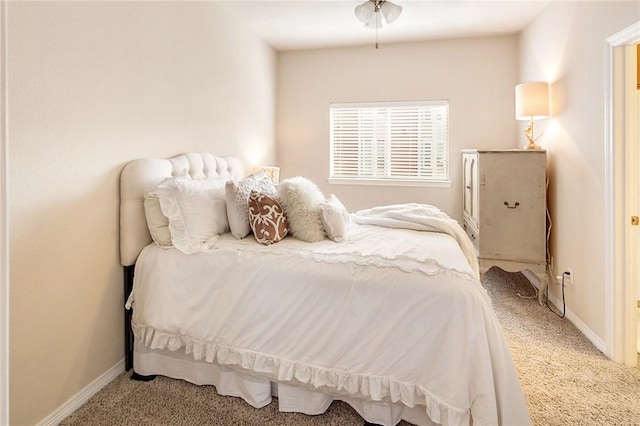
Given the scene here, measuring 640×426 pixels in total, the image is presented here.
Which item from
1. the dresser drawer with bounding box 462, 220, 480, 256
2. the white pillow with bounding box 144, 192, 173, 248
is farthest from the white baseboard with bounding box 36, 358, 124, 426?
the dresser drawer with bounding box 462, 220, 480, 256

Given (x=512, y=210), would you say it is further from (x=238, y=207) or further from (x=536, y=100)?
(x=238, y=207)

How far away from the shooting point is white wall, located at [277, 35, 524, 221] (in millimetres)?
4133

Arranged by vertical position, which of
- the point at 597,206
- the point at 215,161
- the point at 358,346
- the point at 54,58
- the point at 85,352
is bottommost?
the point at 85,352

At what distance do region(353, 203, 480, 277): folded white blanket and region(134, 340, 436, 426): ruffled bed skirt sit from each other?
3.41 ft

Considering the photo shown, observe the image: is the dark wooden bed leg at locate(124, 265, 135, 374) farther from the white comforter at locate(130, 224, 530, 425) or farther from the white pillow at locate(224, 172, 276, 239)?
the white pillow at locate(224, 172, 276, 239)

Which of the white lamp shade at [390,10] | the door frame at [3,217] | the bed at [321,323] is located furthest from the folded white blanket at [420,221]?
the door frame at [3,217]

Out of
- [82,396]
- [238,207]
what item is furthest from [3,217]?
[82,396]

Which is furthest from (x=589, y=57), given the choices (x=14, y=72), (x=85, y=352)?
(x=85, y=352)

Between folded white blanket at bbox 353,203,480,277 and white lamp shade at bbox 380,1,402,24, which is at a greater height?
white lamp shade at bbox 380,1,402,24

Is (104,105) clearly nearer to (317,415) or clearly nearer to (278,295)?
(278,295)

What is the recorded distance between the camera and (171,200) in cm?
201

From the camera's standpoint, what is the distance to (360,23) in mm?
3748

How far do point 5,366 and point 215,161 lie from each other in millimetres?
2370

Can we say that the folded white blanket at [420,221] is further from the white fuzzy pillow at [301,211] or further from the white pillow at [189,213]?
the white pillow at [189,213]
